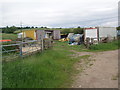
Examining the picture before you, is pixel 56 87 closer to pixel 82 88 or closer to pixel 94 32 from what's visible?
pixel 82 88

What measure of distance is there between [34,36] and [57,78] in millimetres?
26348

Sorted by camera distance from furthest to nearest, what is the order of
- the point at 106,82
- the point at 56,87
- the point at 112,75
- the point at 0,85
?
the point at 112,75 < the point at 106,82 < the point at 56,87 < the point at 0,85

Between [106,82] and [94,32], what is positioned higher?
[94,32]

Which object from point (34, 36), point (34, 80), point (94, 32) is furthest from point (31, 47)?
point (34, 36)

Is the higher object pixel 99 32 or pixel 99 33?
pixel 99 32

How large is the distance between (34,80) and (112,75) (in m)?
3.25

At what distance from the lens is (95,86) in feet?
15.0

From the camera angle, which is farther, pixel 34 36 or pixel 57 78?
pixel 34 36

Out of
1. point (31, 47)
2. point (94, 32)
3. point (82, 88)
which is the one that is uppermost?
point (94, 32)

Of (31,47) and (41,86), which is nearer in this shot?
(41,86)

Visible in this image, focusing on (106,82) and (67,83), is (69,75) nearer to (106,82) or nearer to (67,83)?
(67,83)

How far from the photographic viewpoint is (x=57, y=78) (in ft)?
17.0

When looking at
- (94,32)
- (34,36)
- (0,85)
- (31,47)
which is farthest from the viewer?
(34,36)

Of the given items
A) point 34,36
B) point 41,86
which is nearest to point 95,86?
point 41,86
